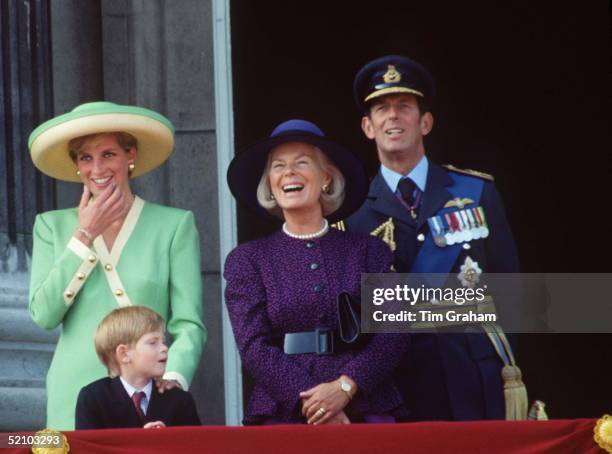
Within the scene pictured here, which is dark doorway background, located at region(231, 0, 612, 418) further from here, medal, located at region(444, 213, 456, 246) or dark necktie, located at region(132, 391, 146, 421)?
dark necktie, located at region(132, 391, 146, 421)

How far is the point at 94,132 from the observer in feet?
19.8

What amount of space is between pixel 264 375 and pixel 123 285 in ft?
2.14

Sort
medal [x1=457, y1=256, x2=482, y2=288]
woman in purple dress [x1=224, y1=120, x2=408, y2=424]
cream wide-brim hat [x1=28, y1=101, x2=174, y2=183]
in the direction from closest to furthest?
woman in purple dress [x1=224, y1=120, x2=408, y2=424] < cream wide-brim hat [x1=28, y1=101, x2=174, y2=183] < medal [x1=457, y1=256, x2=482, y2=288]

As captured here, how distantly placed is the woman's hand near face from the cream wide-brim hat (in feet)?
0.66

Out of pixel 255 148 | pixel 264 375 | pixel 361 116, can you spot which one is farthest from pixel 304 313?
pixel 361 116

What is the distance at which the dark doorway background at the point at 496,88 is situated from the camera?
6.79 metres

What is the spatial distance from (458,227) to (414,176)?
0.26m

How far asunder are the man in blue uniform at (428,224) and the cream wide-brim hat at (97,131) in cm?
75

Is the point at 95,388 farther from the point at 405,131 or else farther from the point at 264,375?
the point at 405,131

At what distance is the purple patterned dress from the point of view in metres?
5.68

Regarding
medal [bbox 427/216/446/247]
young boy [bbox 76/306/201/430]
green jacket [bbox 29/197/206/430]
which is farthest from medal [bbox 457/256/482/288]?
young boy [bbox 76/306/201/430]

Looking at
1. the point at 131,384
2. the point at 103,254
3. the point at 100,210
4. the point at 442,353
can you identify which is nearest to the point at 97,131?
the point at 100,210

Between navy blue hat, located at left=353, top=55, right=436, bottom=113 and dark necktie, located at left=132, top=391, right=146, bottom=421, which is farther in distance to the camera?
navy blue hat, located at left=353, top=55, right=436, bottom=113

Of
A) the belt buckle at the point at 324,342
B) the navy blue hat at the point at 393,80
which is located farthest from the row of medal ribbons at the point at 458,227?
the belt buckle at the point at 324,342
